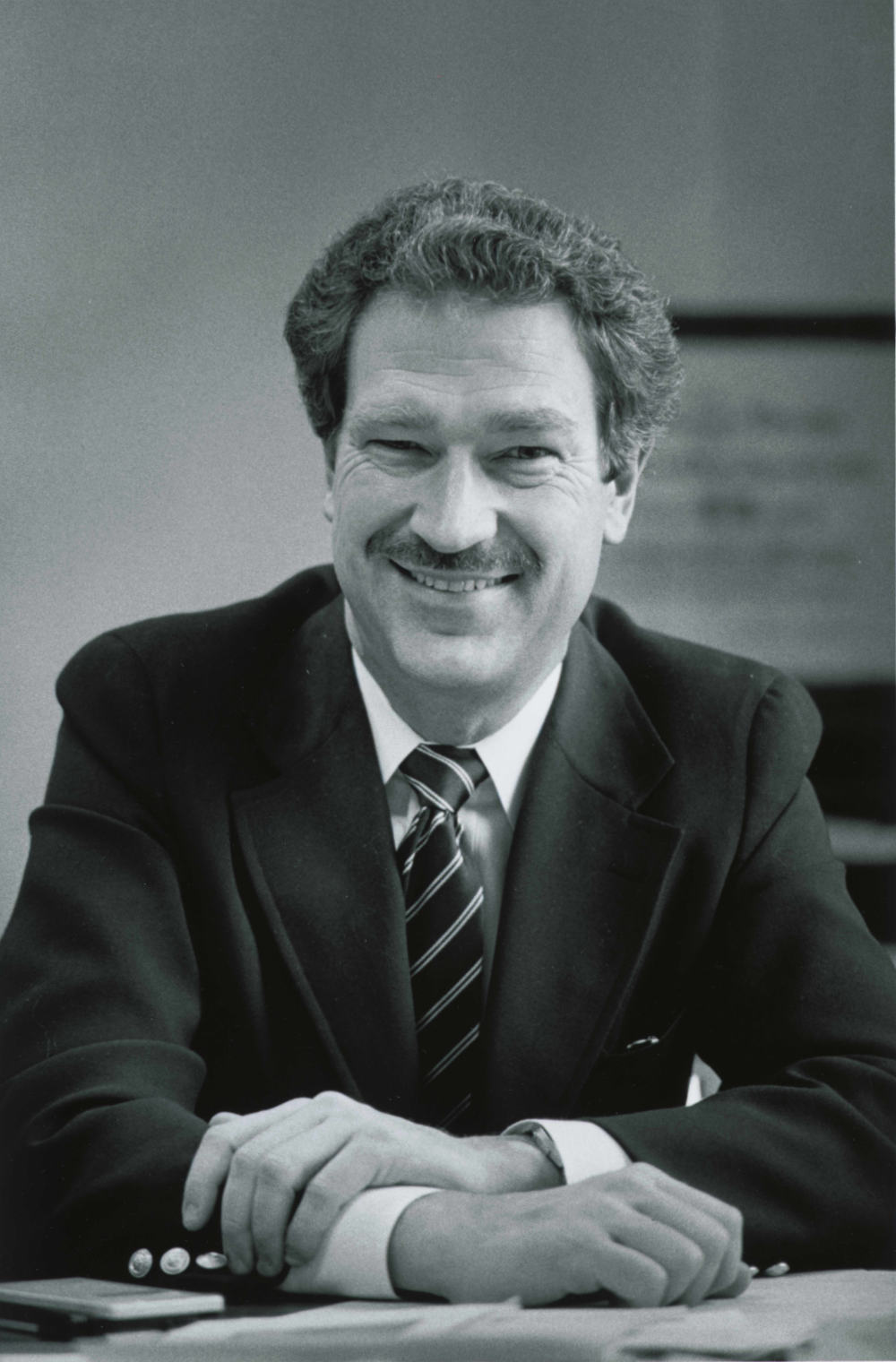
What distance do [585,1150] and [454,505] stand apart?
2.38 feet

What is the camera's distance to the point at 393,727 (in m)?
1.93

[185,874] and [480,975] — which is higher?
[185,874]

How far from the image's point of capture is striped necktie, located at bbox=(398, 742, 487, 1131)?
5.90 feet

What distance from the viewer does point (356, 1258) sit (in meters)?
1.49

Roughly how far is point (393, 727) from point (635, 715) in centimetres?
31

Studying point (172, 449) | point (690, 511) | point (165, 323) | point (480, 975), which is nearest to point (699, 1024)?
point (480, 975)

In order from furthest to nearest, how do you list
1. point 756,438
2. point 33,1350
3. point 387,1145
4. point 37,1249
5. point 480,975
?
point 756,438 → point 480,975 → point 37,1249 → point 387,1145 → point 33,1350

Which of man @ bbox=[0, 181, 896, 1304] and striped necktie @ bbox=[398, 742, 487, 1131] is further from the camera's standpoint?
striped necktie @ bbox=[398, 742, 487, 1131]

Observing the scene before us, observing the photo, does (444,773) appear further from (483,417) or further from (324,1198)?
(324,1198)

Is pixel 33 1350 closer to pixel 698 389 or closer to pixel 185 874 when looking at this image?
pixel 185 874

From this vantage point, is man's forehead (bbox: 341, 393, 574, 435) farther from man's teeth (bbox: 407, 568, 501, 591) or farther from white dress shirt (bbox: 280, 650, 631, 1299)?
white dress shirt (bbox: 280, 650, 631, 1299)

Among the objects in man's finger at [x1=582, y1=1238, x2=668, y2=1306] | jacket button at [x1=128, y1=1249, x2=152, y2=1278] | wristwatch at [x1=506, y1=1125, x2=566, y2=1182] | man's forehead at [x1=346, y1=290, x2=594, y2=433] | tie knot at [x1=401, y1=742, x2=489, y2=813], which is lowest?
jacket button at [x1=128, y1=1249, x2=152, y2=1278]

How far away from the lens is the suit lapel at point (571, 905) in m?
1.80

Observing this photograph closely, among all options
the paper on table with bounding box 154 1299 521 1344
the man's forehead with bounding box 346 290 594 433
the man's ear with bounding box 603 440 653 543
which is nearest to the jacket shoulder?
the man's ear with bounding box 603 440 653 543
